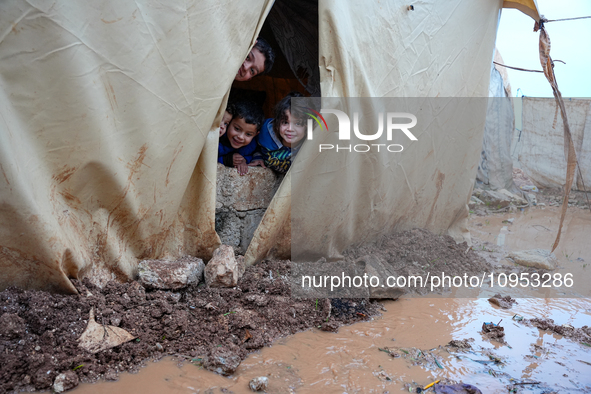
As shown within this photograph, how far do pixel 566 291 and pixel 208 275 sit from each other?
8.55 ft

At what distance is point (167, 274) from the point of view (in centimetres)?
223

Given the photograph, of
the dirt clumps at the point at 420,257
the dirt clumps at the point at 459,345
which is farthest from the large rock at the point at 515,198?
the dirt clumps at the point at 459,345

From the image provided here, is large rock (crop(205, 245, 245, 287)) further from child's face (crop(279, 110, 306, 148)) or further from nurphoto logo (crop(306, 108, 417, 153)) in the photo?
Result: child's face (crop(279, 110, 306, 148))

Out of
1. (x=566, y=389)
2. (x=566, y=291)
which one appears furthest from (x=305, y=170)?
(x=566, y=291)

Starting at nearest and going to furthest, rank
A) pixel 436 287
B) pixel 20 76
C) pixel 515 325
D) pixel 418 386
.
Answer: pixel 20 76 → pixel 418 386 → pixel 515 325 → pixel 436 287

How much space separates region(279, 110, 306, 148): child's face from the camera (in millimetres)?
2986

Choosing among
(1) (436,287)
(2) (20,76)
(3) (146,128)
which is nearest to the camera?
(2) (20,76)

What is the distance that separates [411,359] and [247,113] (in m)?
1.91

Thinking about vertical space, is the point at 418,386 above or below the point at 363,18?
below

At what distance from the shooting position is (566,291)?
3102mm

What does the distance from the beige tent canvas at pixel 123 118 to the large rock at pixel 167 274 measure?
3.5 inches

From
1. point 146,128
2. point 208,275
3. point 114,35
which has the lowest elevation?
point 208,275

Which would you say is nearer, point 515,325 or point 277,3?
point 515,325

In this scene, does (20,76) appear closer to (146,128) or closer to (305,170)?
(146,128)
